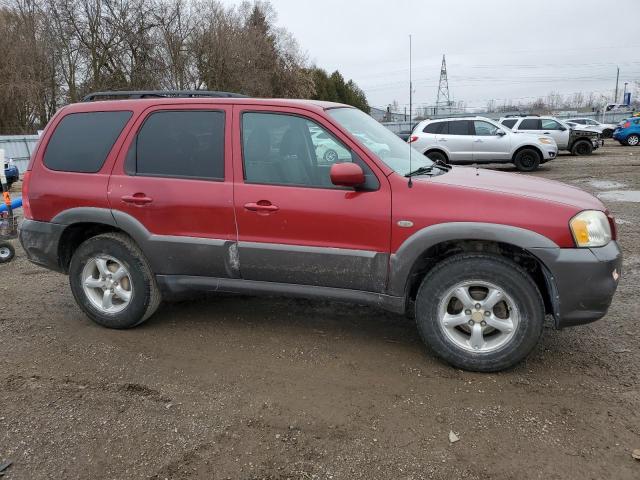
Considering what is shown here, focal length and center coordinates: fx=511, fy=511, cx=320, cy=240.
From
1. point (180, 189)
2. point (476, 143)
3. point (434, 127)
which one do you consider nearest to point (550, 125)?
point (476, 143)

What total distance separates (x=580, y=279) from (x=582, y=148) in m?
20.5

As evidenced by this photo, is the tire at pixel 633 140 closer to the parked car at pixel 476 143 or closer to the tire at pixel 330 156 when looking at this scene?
the parked car at pixel 476 143

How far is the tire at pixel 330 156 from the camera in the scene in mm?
3637

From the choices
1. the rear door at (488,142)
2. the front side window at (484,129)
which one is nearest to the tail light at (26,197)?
the rear door at (488,142)

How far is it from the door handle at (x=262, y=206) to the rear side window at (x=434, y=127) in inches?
508

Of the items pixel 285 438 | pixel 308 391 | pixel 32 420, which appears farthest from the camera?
pixel 308 391

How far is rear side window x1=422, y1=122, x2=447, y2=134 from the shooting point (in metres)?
15.6

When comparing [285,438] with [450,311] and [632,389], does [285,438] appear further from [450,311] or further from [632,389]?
[632,389]

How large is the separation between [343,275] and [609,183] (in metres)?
11.3

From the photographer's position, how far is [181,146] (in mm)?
3982

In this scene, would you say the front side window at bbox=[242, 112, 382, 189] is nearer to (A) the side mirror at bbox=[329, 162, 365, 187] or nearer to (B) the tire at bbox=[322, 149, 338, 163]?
(B) the tire at bbox=[322, 149, 338, 163]

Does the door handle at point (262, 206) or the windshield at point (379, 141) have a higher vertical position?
the windshield at point (379, 141)

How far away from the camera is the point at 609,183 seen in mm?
12445

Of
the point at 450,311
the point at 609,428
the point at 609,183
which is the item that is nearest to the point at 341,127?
the point at 450,311
